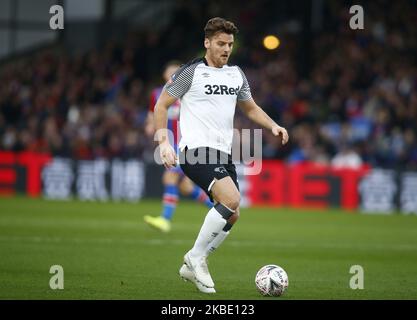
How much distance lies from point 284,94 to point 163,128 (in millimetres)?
17574

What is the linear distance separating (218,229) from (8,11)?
913 inches

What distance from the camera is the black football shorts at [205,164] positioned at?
8875 millimetres

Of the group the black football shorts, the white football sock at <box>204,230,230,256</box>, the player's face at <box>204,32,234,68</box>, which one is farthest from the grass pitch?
the player's face at <box>204,32,234,68</box>

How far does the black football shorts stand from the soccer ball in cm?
94

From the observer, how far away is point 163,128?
29.1 feet

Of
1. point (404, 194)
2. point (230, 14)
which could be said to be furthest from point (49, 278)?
point (230, 14)

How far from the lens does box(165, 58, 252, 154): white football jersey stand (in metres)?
8.97

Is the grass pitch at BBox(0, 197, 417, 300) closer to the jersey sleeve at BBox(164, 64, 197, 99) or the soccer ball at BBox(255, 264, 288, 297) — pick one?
the soccer ball at BBox(255, 264, 288, 297)

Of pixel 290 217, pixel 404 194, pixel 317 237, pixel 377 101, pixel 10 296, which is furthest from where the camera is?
pixel 377 101

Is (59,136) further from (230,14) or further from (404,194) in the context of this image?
(404,194)

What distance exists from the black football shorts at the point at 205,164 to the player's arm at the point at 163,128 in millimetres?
271

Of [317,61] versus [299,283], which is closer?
[299,283]

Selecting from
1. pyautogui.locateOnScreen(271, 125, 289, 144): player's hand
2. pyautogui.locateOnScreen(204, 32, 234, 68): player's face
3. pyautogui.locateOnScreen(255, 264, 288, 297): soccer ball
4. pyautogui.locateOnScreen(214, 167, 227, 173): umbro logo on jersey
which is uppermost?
pyautogui.locateOnScreen(204, 32, 234, 68): player's face

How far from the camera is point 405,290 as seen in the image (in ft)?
29.9
